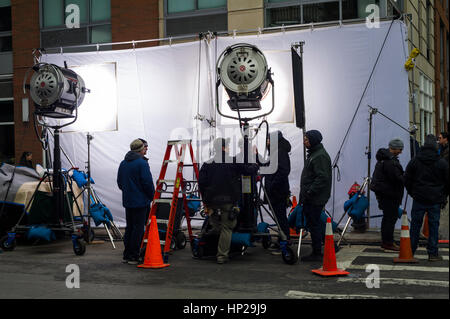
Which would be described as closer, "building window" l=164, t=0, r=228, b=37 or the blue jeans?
the blue jeans

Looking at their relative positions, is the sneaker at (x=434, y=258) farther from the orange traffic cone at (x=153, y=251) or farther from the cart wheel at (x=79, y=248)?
the cart wheel at (x=79, y=248)

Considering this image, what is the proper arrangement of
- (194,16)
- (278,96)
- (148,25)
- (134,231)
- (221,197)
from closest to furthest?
(221,197), (134,231), (278,96), (194,16), (148,25)

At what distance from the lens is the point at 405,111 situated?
413 inches

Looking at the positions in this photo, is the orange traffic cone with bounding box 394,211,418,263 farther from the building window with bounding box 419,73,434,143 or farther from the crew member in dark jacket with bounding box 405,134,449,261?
the building window with bounding box 419,73,434,143

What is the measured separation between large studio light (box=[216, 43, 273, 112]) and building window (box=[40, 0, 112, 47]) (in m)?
7.95

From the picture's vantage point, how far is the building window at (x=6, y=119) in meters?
16.9

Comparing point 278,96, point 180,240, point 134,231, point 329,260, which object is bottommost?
point 180,240

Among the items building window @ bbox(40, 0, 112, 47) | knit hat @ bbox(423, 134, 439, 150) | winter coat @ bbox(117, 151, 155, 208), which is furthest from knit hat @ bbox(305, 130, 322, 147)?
building window @ bbox(40, 0, 112, 47)

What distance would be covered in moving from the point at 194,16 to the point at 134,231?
791 cm

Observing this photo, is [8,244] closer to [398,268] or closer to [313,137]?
[313,137]

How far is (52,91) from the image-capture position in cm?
998

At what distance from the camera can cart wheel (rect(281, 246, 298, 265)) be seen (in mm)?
7906

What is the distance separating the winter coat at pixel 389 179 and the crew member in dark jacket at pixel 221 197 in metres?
2.64

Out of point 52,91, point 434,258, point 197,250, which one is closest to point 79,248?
point 197,250
